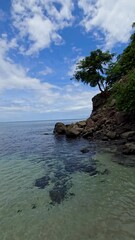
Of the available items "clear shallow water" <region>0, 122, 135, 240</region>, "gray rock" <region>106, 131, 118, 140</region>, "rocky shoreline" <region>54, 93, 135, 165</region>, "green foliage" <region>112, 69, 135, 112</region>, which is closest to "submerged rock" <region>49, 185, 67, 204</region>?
"clear shallow water" <region>0, 122, 135, 240</region>

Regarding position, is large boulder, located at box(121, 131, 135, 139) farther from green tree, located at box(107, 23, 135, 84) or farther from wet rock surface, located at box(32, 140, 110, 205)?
green tree, located at box(107, 23, 135, 84)

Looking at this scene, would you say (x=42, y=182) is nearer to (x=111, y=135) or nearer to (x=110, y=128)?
(x=111, y=135)

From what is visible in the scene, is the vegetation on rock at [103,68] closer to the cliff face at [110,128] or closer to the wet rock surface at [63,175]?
the cliff face at [110,128]

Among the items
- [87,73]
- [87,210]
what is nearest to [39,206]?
[87,210]

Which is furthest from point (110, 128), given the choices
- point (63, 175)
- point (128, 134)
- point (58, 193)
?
point (58, 193)

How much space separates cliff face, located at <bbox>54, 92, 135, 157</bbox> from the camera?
23.0 meters

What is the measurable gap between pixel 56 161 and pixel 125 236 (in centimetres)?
1219

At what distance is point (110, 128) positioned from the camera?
2883 centimetres

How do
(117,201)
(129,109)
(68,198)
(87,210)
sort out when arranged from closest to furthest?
(87,210)
(117,201)
(68,198)
(129,109)

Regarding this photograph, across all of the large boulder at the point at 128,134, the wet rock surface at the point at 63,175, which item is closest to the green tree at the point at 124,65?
the large boulder at the point at 128,134

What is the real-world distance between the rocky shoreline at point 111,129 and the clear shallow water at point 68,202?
253 inches

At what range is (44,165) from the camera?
56.7 feet

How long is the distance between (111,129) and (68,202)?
19887 millimetres

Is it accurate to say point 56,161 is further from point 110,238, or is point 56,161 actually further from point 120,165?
point 110,238
